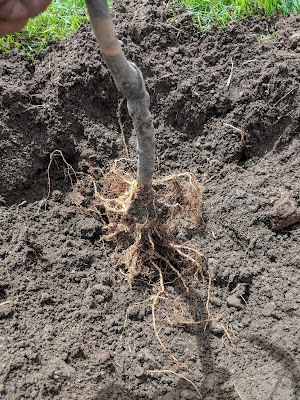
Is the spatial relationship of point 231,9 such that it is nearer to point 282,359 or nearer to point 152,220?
point 152,220

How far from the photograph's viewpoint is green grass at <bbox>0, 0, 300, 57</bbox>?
2658mm

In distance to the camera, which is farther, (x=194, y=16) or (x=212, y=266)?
(x=194, y=16)

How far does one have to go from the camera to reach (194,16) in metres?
2.70

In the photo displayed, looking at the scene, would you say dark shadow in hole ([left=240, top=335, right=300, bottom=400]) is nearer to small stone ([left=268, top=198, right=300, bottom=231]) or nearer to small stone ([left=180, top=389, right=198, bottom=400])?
small stone ([left=180, top=389, right=198, bottom=400])

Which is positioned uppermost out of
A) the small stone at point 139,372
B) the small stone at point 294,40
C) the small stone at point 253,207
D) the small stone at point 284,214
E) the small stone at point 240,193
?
the small stone at point 294,40

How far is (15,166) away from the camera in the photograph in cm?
236

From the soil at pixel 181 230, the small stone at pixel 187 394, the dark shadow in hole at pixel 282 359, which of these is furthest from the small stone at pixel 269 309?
the small stone at pixel 187 394

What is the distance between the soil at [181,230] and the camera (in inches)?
68.3

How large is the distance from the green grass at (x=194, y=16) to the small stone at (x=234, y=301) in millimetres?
1776

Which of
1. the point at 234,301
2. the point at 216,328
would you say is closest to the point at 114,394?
the point at 216,328

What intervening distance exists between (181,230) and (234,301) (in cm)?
50

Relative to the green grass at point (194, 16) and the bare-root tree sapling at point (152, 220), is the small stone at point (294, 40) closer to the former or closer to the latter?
the green grass at point (194, 16)

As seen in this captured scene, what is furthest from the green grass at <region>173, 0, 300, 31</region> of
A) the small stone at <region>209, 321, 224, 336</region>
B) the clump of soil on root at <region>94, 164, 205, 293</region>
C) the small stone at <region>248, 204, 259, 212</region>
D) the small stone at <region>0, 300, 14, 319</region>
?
the small stone at <region>0, 300, 14, 319</region>

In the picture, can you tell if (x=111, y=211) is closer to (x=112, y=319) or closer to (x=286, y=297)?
(x=112, y=319)
